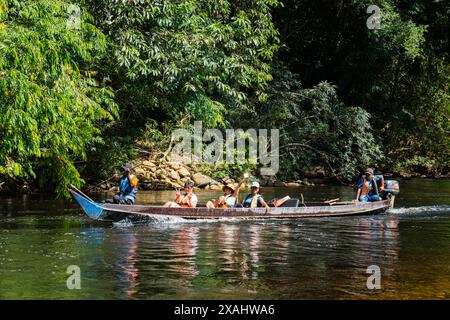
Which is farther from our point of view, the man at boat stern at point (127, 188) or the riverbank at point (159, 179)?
the riverbank at point (159, 179)

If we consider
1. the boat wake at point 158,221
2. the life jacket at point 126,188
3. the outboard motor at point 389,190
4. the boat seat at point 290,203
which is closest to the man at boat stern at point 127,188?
the life jacket at point 126,188

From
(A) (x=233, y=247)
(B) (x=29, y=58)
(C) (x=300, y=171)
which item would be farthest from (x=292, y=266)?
(C) (x=300, y=171)

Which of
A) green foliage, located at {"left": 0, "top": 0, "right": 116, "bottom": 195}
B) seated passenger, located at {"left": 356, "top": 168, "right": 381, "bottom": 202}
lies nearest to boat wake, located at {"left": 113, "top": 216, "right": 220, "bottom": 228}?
green foliage, located at {"left": 0, "top": 0, "right": 116, "bottom": 195}

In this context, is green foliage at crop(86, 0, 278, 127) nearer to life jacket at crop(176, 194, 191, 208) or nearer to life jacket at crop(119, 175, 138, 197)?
life jacket at crop(119, 175, 138, 197)

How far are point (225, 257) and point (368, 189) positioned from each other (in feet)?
34.7

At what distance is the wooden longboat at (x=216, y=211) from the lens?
18188 millimetres

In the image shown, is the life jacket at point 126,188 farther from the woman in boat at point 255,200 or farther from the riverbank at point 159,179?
the riverbank at point 159,179

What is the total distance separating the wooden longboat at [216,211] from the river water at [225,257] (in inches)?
10.2

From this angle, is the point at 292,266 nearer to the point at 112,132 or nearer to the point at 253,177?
the point at 112,132

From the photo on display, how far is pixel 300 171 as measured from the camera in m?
38.4

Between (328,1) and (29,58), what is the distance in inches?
1066

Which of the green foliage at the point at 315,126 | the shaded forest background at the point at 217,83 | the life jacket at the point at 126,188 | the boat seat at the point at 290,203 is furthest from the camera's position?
the green foliage at the point at 315,126

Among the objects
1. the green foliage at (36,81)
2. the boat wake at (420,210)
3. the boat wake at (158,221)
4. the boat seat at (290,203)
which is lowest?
the boat wake at (158,221)

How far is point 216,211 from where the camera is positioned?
784 inches
